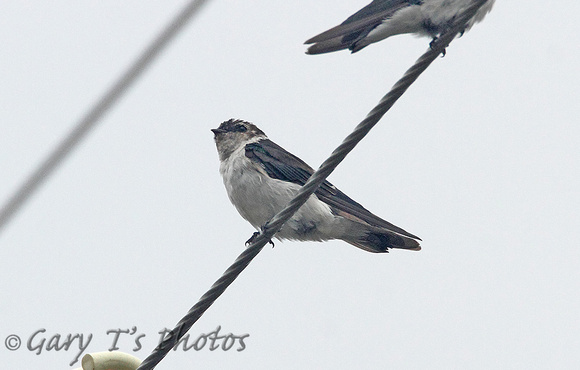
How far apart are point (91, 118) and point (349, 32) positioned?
15.2ft

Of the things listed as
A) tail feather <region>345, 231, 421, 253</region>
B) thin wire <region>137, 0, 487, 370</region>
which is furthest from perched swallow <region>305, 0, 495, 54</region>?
thin wire <region>137, 0, 487, 370</region>

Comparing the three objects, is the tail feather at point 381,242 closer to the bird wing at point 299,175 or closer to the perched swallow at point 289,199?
the perched swallow at point 289,199

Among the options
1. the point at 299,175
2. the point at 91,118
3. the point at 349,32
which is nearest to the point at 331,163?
the point at 91,118

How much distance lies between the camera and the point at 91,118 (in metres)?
2.69

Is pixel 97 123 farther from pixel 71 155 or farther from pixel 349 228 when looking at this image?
pixel 349 228

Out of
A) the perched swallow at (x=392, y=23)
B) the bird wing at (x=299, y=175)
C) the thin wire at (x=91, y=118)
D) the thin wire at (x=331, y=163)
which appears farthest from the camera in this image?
the bird wing at (x=299, y=175)

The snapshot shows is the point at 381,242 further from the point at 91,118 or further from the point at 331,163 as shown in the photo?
the point at 91,118

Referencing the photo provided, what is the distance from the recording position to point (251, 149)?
8.18 metres

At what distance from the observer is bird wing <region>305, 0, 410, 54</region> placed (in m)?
7.02

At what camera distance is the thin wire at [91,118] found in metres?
2.60

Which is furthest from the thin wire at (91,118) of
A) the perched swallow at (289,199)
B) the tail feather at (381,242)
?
the tail feather at (381,242)

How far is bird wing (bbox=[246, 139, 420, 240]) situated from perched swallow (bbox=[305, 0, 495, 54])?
127cm

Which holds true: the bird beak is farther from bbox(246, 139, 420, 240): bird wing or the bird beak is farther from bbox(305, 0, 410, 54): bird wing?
bbox(305, 0, 410, 54): bird wing

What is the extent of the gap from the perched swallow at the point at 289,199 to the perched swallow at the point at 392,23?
50.9 inches
